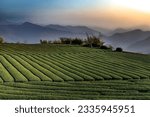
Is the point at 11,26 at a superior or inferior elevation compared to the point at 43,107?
superior

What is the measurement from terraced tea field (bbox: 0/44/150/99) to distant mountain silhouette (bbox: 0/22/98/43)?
62cm

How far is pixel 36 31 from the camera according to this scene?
12.9 m

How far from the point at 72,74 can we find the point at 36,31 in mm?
1534

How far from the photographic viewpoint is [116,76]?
12.0 meters

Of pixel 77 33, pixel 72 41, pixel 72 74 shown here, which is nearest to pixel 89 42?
pixel 72 41

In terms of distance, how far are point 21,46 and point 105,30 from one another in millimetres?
3574

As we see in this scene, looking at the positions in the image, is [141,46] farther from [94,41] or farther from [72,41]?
[72,41]

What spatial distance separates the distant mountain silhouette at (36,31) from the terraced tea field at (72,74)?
62 centimetres

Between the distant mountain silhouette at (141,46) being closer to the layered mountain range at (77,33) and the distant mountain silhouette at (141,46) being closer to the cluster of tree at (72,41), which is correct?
the layered mountain range at (77,33)

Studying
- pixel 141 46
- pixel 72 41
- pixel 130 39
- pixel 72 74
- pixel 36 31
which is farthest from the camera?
pixel 72 41

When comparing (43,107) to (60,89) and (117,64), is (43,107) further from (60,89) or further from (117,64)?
(117,64)

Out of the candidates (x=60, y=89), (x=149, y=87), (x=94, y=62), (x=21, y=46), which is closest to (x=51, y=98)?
(x=60, y=89)

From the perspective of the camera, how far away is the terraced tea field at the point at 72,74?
10.6 meters

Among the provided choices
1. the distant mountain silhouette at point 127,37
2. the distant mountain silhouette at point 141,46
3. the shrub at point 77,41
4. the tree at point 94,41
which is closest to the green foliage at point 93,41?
the tree at point 94,41
